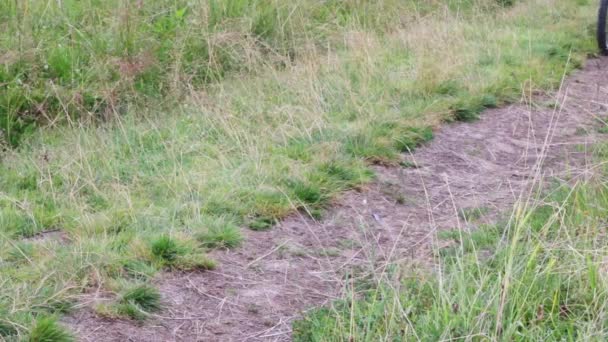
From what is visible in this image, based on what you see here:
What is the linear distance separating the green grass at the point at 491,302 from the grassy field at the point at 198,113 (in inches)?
2.8

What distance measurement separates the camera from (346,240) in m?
4.46

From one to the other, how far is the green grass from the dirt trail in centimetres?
19

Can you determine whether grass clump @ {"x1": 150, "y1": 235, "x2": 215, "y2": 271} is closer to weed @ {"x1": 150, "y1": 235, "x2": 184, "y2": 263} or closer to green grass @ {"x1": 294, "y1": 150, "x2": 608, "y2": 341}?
weed @ {"x1": 150, "y1": 235, "x2": 184, "y2": 263}

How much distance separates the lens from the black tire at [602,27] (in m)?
8.92

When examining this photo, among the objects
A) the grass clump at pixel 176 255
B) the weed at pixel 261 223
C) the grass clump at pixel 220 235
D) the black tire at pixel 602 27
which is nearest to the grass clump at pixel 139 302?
the grass clump at pixel 176 255

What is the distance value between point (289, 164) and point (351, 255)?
117 centimetres

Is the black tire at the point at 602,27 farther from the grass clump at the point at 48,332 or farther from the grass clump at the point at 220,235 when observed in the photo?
the grass clump at the point at 48,332

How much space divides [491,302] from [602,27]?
6794mm

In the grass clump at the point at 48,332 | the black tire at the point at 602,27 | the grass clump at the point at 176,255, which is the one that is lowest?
the black tire at the point at 602,27

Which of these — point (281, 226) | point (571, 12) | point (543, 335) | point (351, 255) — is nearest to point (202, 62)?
point (281, 226)

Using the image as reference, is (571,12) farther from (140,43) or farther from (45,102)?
(45,102)

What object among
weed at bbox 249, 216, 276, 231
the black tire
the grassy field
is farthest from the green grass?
the black tire

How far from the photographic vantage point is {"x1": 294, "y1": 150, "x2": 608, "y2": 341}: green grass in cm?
313

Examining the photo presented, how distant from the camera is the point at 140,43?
722 centimetres
